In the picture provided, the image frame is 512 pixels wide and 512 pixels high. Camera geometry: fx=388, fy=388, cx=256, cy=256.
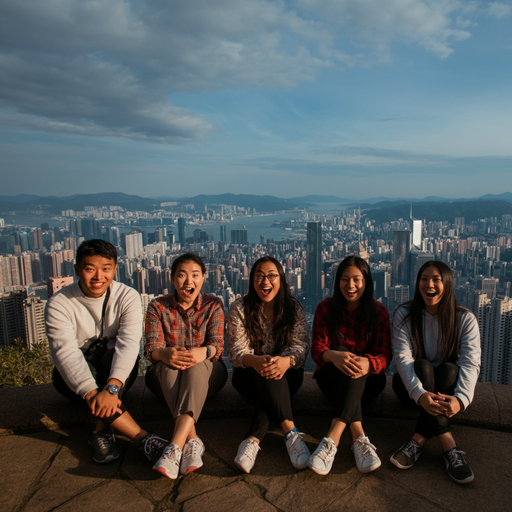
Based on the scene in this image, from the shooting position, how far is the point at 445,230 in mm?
39938

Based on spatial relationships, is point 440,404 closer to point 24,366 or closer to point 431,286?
point 431,286

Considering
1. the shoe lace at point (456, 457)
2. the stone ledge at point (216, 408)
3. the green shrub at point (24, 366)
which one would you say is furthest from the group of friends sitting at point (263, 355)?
the green shrub at point (24, 366)

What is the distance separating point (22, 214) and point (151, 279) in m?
17.2

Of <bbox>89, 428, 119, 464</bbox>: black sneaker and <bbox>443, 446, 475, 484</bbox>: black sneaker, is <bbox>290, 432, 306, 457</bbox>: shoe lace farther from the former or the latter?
<bbox>89, 428, 119, 464</bbox>: black sneaker

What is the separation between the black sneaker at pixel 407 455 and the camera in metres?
1.71

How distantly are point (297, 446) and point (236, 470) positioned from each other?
296 mm

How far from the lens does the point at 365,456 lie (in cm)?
170

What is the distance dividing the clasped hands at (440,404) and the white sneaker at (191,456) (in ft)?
3.43

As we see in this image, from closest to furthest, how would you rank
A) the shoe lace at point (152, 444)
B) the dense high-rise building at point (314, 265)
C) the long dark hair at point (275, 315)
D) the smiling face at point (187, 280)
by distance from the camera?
1. the shoe lace at point (152, 444)
2. the smiling face at point (187, 280)
3. the long dark hair at point (275, 315)
4. the dense high-rise building at point (314, 265)

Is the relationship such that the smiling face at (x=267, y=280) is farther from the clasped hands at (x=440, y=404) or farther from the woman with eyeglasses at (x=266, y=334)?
the clasped hands at (x=440, y=404)

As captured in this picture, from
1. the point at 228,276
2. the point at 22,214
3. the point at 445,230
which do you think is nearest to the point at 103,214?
the point at 22,214

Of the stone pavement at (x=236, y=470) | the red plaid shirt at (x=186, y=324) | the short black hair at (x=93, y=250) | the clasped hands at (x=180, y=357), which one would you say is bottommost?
the stone pavement at (x=236, y=470)

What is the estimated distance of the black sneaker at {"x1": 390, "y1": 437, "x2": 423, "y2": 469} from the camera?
1711 millimetres

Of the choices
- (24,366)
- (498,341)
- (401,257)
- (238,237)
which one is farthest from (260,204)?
(24,366)
